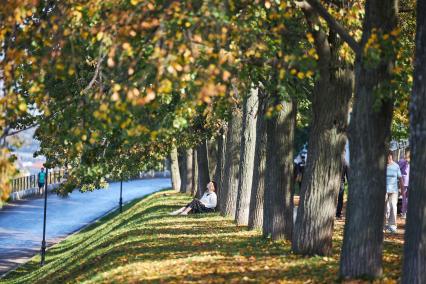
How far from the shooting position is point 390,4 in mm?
11242

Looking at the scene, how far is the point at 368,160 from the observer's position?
436 inches

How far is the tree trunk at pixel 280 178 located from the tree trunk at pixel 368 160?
208 inches

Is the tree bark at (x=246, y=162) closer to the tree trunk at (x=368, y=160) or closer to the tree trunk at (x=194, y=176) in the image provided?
the tree trunk at (x=368, y=160)

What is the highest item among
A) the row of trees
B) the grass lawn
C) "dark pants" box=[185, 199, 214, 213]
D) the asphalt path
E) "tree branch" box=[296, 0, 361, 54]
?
"tree branch" box=[296, 0, 361, 54]

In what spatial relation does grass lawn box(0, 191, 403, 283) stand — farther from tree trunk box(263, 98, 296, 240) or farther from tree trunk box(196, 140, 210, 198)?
tree trunk box(196, 140, 210, 198)

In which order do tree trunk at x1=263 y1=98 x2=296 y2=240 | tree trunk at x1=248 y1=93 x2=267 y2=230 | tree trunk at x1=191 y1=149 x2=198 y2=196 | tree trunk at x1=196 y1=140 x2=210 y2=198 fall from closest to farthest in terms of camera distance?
tree trunk at x1=263 y1=98 x2=296 y2=240, tree trunk at x1=248 y1=93 x2=267 y2=230, tree trunk at x1=196 y1=140 x2=210 y2=198, tree trunk at x1=191 y1=149 x2=198 y2=196

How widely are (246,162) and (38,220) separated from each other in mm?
25612

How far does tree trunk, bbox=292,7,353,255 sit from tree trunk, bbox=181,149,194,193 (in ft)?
91.5

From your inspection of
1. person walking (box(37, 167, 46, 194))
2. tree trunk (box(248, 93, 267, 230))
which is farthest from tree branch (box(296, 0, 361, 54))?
person walking (box(37, 167, 46, 194))

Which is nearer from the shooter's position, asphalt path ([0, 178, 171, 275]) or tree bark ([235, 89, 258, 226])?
tree bark ([235, 89, 258, 226])

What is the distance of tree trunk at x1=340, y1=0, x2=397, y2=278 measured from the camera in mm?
11086

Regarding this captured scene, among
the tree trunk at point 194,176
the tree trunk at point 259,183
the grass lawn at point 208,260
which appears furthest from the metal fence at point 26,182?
the tree trunk at point 259,183

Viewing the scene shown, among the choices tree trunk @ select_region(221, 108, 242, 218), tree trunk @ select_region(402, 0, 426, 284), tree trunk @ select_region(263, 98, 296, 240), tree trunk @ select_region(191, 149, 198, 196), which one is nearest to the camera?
tree trunk @ select_region(402, 0, 426, 284)

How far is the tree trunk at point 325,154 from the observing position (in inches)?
534
